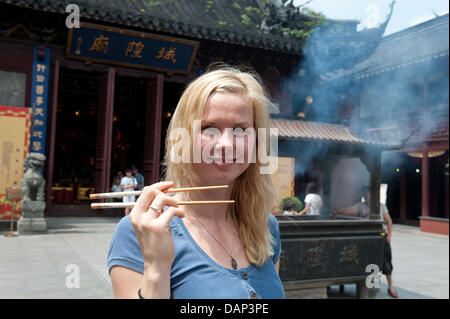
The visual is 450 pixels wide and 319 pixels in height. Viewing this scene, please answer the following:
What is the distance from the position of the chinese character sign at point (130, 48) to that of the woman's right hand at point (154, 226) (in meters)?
8.93

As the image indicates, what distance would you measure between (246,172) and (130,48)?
915 centimetres

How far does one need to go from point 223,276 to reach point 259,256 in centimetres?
19

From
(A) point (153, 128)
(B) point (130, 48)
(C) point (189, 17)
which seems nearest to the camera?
(B) point (130, 48)

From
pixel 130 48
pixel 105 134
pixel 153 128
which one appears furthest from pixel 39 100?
pixel 153 128

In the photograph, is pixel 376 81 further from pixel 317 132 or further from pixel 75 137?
pixel 75 137

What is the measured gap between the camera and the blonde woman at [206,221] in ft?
2.97

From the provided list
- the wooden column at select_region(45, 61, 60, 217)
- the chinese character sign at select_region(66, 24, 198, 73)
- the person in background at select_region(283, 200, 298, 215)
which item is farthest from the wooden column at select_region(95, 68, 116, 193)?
the person in background at select_region(283, 200, 298, 215)

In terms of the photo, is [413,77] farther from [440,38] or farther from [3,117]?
[3,117]

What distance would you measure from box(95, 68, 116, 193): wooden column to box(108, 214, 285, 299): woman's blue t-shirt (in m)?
9.32

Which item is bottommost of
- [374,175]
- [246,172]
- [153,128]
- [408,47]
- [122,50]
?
[246,172]

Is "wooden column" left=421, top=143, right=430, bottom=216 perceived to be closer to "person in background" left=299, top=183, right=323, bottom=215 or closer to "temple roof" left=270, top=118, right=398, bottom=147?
"person in background" left=299, top=183, right=323, bottom=215

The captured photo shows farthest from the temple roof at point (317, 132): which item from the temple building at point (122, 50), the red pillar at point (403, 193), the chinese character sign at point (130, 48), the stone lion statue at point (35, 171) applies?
the red pillar at point (403, 193)

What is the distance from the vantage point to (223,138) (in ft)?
3.62

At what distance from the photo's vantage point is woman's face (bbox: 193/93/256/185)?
1104 mm
